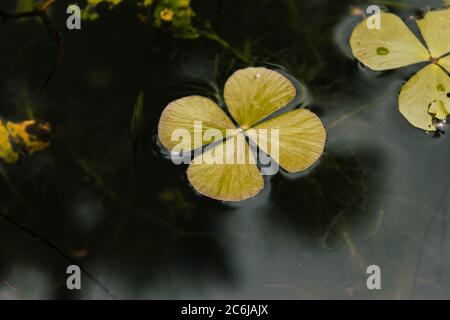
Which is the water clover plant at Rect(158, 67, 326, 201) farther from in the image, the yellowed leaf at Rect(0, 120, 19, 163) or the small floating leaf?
the yellowed leaf at Rect(0, 120, 19, 163)

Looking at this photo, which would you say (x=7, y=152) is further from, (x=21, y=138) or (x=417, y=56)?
(x=417, y=56)

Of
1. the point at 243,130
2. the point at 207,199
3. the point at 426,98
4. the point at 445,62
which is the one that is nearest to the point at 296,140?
the point at 243,130

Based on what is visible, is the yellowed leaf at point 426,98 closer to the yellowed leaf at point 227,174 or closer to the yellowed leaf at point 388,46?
the yellowed leaf at point 388,46

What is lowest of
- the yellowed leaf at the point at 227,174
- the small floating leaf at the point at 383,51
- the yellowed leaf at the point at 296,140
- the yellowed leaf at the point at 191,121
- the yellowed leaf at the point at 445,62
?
the yellowed leaf at the point at 227,174

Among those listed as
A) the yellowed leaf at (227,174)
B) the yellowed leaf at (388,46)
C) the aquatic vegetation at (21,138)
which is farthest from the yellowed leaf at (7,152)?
the yellowed leaf at (388,46)

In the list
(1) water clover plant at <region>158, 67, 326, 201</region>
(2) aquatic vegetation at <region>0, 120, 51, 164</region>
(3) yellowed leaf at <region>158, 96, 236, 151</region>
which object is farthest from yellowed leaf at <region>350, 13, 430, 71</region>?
(2) aquatic vegetation at <region>0, 120, 51, 164</region>
